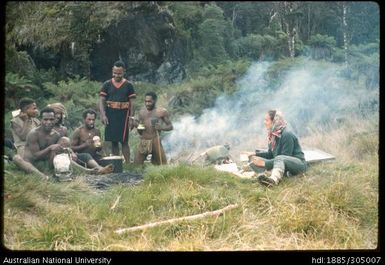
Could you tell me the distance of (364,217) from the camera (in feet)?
15.6

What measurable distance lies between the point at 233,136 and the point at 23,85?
68.8 inches

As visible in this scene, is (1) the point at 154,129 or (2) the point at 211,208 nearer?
(2) the point at 211,208

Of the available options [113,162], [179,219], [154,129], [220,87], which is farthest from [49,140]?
[220,87]

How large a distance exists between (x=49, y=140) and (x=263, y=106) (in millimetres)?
1784

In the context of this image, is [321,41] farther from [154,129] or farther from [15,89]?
[15,89]

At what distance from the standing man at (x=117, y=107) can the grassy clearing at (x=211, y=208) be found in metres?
0.27

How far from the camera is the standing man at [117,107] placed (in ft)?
16.0

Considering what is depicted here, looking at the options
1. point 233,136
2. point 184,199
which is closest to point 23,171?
point 184,199

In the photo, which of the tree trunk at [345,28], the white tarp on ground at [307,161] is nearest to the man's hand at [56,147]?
the white tarp on ground at [307,161]

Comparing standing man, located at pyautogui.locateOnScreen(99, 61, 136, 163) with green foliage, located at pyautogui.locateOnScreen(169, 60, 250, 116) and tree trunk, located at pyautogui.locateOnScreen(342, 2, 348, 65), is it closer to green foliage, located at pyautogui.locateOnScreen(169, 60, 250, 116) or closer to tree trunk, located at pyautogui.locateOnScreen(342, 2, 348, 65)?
green foliage, located at pyautogui.locateOnScreen(169, 60, 250, 116)

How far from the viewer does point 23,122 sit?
480 cm

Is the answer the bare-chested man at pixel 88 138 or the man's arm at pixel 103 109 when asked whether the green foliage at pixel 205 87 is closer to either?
the man's arm at pixel 103 109

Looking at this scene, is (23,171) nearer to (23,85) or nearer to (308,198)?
(23,85)

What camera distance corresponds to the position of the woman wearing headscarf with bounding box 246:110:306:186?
4941 millimetres
